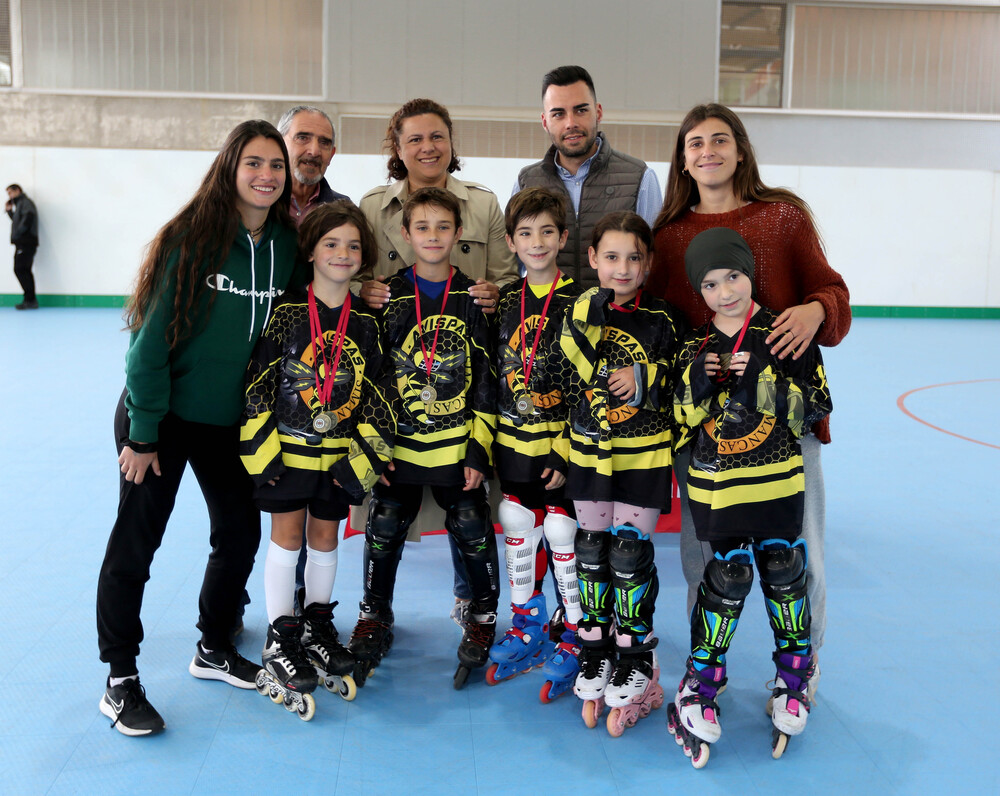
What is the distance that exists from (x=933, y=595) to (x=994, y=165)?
34.9ft

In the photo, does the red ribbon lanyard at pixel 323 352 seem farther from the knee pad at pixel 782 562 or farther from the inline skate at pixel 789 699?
the inline skate at pixel 789 699

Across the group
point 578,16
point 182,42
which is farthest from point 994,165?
point 182,42

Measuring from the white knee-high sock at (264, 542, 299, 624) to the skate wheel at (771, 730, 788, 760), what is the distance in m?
1.25

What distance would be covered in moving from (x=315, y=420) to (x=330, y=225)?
0.50m

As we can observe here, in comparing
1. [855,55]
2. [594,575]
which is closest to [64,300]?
[594,575]

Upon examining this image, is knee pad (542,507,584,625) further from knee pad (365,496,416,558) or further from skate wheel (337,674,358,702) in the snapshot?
skate wheel (337,674,358,702)

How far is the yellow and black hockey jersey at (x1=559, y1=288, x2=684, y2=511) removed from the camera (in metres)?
2.03

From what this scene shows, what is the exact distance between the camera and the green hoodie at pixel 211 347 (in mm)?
1956

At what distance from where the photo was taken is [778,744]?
195 centimetres

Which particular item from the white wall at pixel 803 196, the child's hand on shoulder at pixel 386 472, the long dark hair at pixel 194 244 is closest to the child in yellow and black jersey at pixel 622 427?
the child's hand on shoulder at pixel 386 472

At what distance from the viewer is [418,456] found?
2240 mm

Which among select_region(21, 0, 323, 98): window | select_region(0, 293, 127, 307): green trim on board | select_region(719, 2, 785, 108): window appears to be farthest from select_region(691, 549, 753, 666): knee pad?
select_region(719, 2, 785, 108): window

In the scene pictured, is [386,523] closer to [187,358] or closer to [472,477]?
[472,477]

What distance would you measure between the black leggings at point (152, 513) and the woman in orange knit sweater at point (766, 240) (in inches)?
46.3
